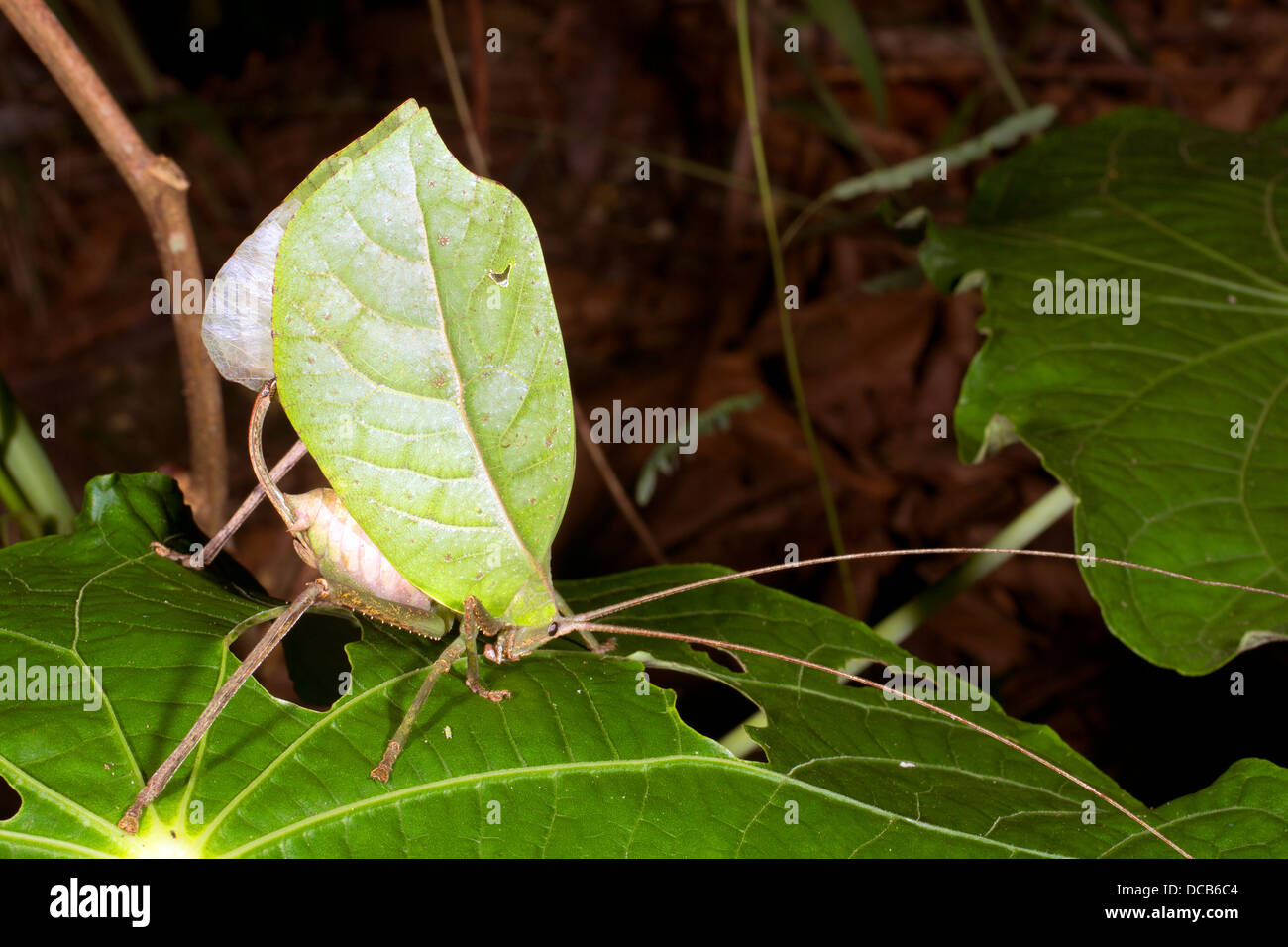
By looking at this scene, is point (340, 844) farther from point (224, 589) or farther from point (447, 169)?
point (447, 169)

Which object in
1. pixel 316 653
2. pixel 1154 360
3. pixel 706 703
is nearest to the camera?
pixel 316 653

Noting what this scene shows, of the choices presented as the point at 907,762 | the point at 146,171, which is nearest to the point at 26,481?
the point at 146,171

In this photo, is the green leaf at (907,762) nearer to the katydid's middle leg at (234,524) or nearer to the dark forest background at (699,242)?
the katydid's middle leg at (234,524)

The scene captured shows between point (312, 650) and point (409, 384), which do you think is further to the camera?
point (312, 650)

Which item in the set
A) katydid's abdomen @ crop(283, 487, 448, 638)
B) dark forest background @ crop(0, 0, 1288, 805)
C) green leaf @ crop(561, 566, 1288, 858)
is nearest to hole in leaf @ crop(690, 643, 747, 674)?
green leaf @ crop(561, 566, 1288, 858)

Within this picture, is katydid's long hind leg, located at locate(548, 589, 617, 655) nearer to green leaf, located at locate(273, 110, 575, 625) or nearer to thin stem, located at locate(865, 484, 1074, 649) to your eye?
green leaf, located at locate(273, 110, 575, 625)

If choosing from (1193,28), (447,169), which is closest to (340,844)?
(447,169)

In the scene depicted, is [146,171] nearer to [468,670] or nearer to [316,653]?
[316,653]
